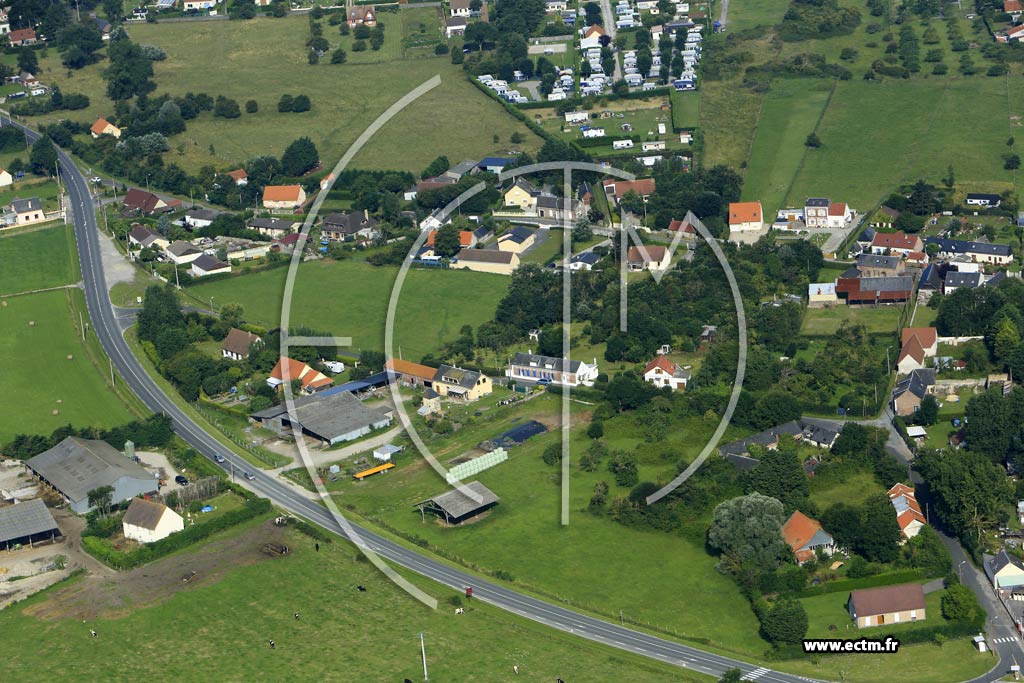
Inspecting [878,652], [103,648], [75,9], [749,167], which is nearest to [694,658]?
[878,652]

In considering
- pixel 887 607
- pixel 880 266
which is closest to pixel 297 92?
pixel 880 266

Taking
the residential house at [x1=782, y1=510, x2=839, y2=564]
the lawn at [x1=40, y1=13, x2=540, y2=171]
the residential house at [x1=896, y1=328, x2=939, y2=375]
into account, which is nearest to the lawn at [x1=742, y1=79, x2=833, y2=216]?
the lawn at [x1=40, y1=13, x2=540, y2=171]

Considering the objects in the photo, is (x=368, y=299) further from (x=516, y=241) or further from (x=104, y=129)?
(x=104, y=129)

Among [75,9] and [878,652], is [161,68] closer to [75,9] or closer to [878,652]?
[75,9]

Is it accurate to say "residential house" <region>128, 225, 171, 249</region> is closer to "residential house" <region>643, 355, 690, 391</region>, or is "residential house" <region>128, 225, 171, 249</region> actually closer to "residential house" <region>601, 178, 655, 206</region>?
"residential house" <region>601, 178, 655, 206</region>

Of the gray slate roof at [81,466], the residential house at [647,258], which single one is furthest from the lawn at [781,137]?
the gray slate roof at [81,466]
